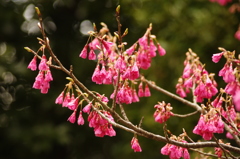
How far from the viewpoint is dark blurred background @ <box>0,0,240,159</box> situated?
5.79m

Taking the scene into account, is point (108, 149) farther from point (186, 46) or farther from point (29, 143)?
point (186, 46)

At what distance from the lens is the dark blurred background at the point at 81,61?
228 inches

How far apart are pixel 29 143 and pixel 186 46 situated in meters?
3.22

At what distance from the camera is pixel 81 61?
777 cm

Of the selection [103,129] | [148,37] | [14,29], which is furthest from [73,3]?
[103,129]

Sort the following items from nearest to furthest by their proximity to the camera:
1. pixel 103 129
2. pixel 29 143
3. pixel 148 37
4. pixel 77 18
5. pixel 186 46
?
pixel 103 129
pixel 148 37
pixel 186 46
pixel 29 143
pixel 77 18

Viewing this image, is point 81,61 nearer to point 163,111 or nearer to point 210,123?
point 163,111

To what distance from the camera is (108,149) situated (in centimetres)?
791

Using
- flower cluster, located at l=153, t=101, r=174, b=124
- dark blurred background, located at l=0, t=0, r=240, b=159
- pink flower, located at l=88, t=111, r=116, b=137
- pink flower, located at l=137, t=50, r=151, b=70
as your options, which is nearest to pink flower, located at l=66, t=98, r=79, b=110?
pink flower, located at l=88, t=111, r=116, b=137

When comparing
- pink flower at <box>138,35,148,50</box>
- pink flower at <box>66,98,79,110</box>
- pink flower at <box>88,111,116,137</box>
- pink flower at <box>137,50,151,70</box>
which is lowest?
pink flower at <box>88,111,116,137</box>

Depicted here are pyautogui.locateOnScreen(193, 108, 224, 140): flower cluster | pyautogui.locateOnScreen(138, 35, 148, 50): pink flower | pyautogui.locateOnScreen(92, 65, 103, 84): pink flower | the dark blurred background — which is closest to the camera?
pyautogui.locateOnScreen(193, 108, 224, 140): flower cluster

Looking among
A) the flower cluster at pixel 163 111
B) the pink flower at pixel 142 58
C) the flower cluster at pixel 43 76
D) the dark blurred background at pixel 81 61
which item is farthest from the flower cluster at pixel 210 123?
the dark blurred background at pixel 81 61

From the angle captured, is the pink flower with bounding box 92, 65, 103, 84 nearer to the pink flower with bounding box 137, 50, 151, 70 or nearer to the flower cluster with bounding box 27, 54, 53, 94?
the flower cluster with bounding box 27, 54, 53, 94

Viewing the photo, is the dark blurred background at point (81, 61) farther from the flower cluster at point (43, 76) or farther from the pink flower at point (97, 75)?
the flower cluster at point (43, 76)
